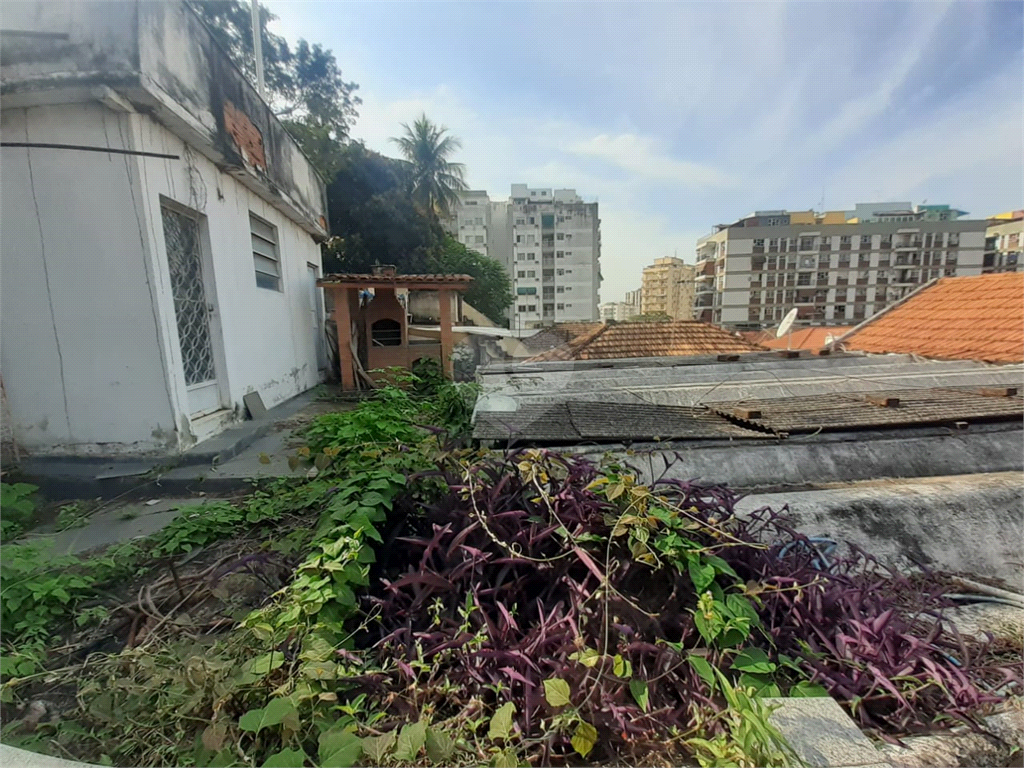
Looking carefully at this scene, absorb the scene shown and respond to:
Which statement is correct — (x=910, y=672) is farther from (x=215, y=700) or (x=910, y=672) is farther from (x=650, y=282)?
(x=650, y=282)

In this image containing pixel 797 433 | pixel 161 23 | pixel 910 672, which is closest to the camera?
pixel 910 672

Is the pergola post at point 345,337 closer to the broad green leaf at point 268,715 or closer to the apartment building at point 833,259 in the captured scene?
the broad green leaf at point 268,715

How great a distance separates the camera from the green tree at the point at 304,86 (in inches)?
520

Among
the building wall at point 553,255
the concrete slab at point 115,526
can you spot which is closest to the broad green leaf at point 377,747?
the concrete slab at point 115,526

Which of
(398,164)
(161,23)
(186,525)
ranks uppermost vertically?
(398,164)

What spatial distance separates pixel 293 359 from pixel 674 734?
20.3ft

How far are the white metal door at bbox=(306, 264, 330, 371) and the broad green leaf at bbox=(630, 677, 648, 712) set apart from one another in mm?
7123

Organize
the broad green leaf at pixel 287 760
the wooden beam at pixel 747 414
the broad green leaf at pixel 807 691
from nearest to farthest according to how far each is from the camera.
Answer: the broad green leaf at pixel 287 760, the broad green leaf at pixel 807 691, the wooden beam at pixel 747 414

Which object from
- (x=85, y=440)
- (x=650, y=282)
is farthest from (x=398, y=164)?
(x=85, y=440)

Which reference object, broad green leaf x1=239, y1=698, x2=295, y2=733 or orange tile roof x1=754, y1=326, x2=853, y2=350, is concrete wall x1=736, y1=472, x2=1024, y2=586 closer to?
broad green leaf x1=239, y1=698, x2=295, y2=733

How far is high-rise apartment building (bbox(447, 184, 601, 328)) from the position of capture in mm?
38531

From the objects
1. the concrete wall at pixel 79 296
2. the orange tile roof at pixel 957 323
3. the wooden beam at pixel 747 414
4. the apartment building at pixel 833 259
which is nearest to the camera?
the wooden beam at pixel 747 414

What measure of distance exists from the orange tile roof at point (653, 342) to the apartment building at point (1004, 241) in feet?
89.8

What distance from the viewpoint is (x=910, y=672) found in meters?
1.06
